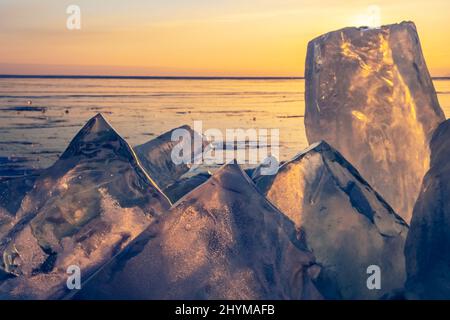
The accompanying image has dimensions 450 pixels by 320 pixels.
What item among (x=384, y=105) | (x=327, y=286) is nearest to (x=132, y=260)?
(x=327, y=286)

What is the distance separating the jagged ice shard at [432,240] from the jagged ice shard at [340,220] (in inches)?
4.0

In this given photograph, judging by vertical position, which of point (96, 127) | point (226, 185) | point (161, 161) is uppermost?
point (96, 127)

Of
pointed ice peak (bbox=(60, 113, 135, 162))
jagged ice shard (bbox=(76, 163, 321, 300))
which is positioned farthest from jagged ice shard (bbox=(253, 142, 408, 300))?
pointed ice peak (bbox=(60, 113, 135, 162))

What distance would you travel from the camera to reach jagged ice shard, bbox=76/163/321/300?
6.15ft

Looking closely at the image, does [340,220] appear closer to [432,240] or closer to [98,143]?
[432,240]

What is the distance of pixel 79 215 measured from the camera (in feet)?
8.20

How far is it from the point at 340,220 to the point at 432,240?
1.18 feet

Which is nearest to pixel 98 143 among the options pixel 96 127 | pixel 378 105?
pixel 96 127

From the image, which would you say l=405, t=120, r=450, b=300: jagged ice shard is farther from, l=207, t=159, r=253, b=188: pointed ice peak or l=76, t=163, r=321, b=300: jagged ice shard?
l=207, t=159, r=253, b=188: pointed ice peak

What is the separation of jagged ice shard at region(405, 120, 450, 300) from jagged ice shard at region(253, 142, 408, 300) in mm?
101

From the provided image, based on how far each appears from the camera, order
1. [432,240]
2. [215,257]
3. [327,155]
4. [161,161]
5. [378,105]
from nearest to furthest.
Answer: [215,257]
[432,240]
[327,155]
[378,105]
[161,161]

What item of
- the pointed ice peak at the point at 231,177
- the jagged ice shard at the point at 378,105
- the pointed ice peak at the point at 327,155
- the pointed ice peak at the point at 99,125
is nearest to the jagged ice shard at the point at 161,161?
the jagged ice shard at the point at 378,105

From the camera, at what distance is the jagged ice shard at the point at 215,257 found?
6.15 ft

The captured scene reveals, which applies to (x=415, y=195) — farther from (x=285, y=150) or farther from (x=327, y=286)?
(x=285, y=150)
